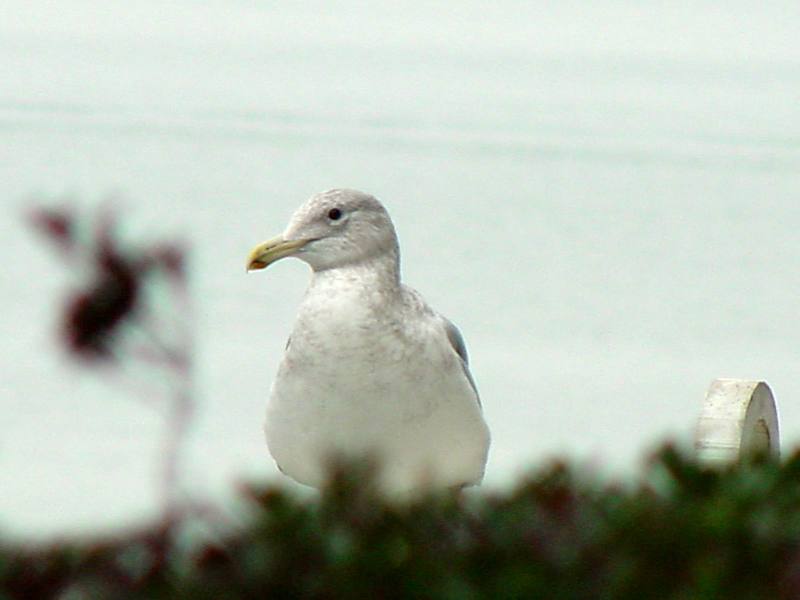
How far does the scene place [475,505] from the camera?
2.01 metres

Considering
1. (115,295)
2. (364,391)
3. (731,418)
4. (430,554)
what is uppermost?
(115,295)

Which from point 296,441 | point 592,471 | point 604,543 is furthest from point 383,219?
point 604,543

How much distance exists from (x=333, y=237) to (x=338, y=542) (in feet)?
7.69

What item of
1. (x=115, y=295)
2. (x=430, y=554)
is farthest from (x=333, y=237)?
(x=115, y=295)

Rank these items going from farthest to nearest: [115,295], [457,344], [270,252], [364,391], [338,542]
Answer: [457,344]
[270,252]
[364,391]
[338,542]
[115,295]

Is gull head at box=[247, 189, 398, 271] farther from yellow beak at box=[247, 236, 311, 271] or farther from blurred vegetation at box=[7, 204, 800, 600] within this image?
blurred vegetation at box=[7, 204, 800, 600]

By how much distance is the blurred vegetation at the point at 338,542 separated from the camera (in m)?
1.67

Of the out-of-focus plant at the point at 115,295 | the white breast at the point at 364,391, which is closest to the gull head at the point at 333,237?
the white breast at the point at 364,391

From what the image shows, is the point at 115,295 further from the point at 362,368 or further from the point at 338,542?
the point at 362,368

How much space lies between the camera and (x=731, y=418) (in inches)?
161

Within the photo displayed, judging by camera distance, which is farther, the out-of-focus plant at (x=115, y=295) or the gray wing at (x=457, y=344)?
the gray wing at (x=457, y=344)

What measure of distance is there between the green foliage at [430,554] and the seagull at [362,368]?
68.1 inches

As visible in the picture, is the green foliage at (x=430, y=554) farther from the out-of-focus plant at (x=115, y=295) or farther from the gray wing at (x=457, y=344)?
the gray wing at (x=457, y=344)

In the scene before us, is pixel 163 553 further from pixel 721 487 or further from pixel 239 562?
pixel 721 487
